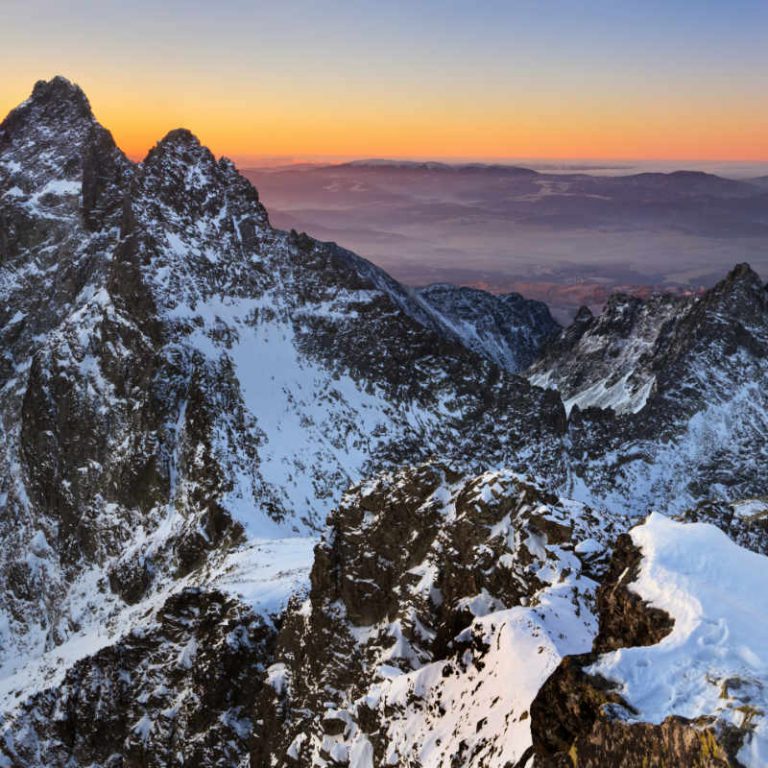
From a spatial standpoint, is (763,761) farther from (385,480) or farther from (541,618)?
(385,480)

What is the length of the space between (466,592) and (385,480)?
13156 millimetres

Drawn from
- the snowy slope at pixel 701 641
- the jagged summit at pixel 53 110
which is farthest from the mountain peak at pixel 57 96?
the snowy slope at pixel 701 641

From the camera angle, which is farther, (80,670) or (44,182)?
(44,182)

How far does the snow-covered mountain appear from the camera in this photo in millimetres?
39438

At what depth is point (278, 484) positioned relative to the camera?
4070 inches

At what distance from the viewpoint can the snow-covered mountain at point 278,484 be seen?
129 ft

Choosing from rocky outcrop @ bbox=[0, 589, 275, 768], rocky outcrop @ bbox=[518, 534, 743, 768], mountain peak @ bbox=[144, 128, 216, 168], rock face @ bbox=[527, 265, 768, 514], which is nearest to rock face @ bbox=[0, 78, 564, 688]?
mountain peak @ bbox=[144, 128, 216, 168]

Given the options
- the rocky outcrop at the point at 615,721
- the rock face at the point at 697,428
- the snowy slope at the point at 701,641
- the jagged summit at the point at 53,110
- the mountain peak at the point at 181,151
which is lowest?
the rock face at the point at 697,428

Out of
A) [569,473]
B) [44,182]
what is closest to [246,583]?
[569,473]

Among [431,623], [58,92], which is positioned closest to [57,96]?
[58,92]

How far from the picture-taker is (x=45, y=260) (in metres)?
165

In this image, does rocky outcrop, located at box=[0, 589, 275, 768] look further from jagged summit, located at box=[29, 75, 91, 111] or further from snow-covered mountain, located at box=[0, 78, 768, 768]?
jagged summit, located at box=[29, 75, 91, 111]

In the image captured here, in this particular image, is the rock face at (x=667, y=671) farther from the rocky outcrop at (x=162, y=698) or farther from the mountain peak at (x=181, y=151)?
the mountain peak at (x=181, y=151)

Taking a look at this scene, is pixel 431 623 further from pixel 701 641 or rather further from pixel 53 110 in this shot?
pixel 53 110
